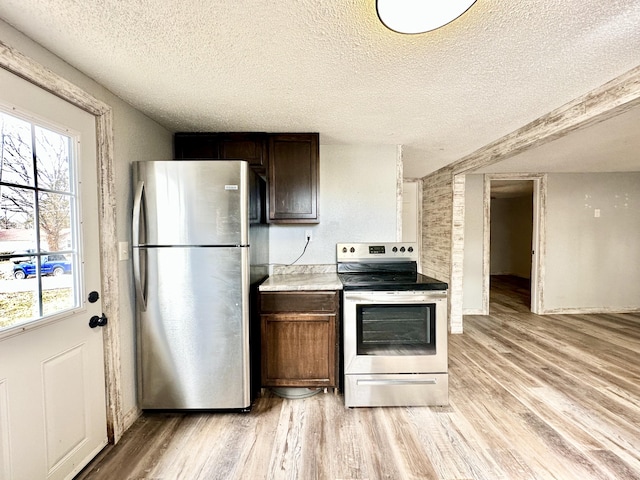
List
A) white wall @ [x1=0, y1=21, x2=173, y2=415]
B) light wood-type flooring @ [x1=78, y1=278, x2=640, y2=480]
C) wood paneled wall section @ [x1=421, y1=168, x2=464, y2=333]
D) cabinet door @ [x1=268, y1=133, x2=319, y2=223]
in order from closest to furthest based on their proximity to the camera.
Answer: light wood-type flooring @ [x1=78, y1=278, x2=640, y2=480] < white wall @ [x1=0, y1=21, x2=173, y2=415] < cabinet door @ [x1=268, y1=133, x2=319, y2=223] < wood paneled wall section @ [x1=421, y1=168, x2=464, y2=333]

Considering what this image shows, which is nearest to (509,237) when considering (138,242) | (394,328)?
(394,328)

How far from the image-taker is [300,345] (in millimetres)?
2234

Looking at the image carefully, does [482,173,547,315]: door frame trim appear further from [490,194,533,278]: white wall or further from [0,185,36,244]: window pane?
[0,185,36,244]: window pane

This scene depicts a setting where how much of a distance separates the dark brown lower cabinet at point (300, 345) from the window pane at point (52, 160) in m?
1.38

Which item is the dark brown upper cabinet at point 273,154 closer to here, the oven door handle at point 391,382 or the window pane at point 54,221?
the window pane at point 54,221

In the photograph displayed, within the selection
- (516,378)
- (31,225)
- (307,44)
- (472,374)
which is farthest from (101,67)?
(516,378)

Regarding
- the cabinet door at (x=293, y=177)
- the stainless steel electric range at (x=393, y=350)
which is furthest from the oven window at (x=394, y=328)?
the cabinet door at (x=293, y=177)

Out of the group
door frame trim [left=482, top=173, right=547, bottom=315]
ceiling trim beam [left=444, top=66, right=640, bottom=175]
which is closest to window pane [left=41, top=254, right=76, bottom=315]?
ceiling trim beam [left=444, top=66, right=640, bottom=175]

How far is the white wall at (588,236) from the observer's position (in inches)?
175

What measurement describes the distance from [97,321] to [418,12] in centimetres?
218

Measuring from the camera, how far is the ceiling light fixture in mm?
924

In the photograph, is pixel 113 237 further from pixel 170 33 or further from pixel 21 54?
pixel 170 33

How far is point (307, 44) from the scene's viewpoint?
1321 millimetres

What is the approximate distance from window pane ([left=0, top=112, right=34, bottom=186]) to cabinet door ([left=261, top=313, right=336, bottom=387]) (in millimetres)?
1594
